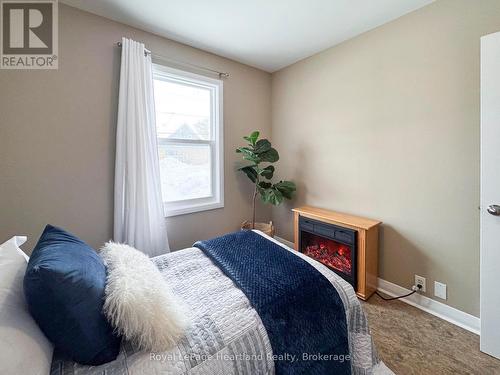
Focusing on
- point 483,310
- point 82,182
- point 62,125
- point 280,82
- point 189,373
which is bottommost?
point 483,310

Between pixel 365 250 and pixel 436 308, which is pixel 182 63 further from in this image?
pixel 436 308

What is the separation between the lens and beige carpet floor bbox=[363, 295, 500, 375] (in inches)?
55.0

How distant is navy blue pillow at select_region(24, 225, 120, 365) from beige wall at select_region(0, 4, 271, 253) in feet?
4.29

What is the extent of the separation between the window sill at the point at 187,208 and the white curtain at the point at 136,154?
10.2 inches

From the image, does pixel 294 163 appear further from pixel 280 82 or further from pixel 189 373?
pixel 189 373

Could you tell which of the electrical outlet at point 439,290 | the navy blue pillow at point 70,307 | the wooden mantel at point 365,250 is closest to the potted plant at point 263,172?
the wooden mantel at point 365,250

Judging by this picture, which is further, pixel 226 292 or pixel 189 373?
pixel 226 292

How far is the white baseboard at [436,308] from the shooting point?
1.70 m

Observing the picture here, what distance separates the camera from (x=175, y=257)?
1555 millimetres

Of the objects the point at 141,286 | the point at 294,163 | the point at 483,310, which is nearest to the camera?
the point at 141,286

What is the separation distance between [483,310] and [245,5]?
283 cm

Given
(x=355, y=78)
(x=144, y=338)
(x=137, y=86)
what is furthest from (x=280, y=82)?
(x=144, y=338)

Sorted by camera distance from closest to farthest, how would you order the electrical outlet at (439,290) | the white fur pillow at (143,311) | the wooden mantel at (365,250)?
the white fur pillow at (143,311)
the electrical outlet at (439,290)
the wooden mantel at (365,250)

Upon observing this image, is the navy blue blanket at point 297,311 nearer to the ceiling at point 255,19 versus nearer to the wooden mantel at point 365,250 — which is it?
the wooden mantel at point 365,250
